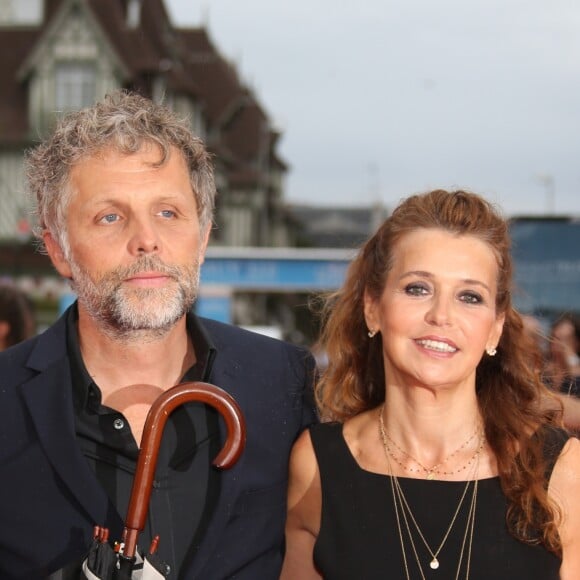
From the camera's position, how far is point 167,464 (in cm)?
293

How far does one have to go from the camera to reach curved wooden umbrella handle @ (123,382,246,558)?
95.1 inches

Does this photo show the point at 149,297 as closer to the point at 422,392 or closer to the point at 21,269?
the point at 422,392

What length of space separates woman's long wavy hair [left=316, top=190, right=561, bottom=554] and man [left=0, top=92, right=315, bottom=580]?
1.31 feet

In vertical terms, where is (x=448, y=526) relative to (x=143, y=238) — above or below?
below

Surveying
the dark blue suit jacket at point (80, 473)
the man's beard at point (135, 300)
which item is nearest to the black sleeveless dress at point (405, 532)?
the dark blue suit jacket at point (80, 473)

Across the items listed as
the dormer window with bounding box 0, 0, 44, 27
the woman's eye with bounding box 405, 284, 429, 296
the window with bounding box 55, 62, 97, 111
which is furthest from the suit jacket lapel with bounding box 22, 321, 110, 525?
the dormer window with bounding box 0, 0, 44, 27

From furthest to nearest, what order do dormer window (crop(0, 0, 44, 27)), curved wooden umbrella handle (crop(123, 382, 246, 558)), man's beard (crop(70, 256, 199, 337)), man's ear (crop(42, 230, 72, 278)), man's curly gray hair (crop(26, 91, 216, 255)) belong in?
dormer window (crop(0, 0, 44, 27)) < man's ear (crop(42, 230, 72, 278)) < man's curly gray hair (crop(26, 91, 216, 255)) < man's beard (crop(70, 256, 199, 337)) < curved wooden umbrella handle (crop(123, 382, 246, 558))

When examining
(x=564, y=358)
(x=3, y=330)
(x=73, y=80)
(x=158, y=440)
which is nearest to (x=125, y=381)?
(x=158, y=440)

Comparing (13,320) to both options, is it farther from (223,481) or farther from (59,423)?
(223,481)

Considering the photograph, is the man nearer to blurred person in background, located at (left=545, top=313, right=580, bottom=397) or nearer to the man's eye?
the man's eye

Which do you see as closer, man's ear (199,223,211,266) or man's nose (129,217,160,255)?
man's nose (129,217,160,255)

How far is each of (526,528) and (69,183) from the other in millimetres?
1911

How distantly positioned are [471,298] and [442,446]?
55 cm

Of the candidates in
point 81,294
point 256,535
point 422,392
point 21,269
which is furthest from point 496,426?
point 21,269
